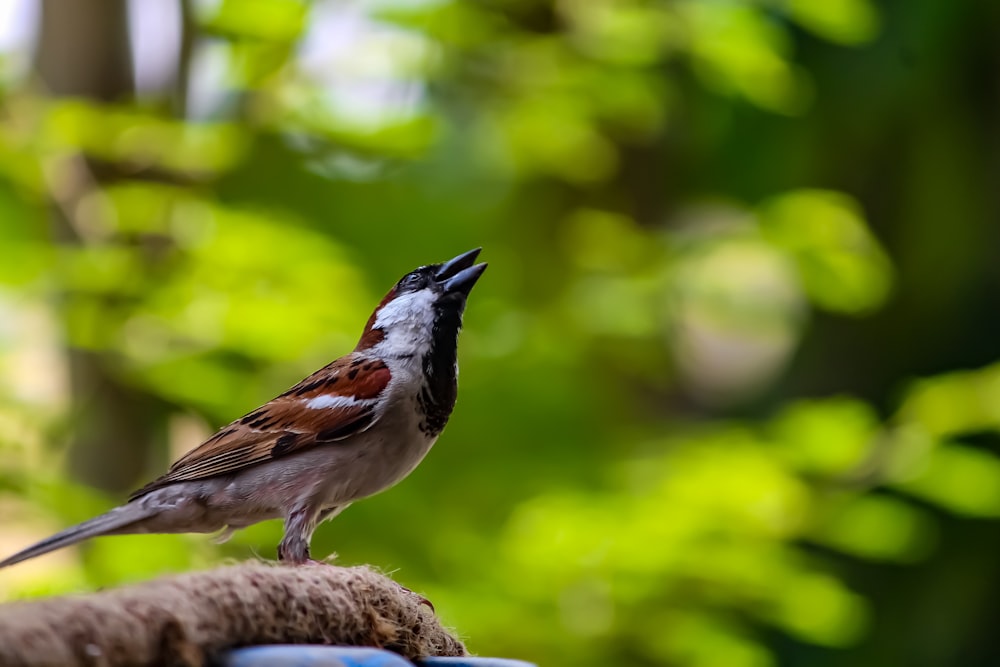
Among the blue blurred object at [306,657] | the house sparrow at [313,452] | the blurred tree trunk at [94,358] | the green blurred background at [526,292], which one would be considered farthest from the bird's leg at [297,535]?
the blurred tree trunk at [94,358]

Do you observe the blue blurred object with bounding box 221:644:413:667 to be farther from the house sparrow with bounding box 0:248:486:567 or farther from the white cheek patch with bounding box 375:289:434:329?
A: the white cheek patch with bounding box 375:289:434:329

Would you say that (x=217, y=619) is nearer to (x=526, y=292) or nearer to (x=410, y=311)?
(x=410, y=311)

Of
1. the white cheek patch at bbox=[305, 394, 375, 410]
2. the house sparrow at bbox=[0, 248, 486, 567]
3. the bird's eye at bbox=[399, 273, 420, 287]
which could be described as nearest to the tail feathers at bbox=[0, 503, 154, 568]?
the house sparrow at bbox=[0, 248, 486, 567]

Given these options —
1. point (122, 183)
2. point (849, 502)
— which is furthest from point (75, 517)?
point (849, 502)

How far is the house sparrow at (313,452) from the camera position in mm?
2049

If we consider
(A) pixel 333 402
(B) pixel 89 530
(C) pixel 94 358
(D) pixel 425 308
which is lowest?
(B) pixel 89 530

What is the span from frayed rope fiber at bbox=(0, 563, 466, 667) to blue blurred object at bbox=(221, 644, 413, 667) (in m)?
0.03

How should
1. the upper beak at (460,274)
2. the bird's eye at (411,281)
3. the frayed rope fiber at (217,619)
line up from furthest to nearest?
the bird's eye at (411,281), the upper beak at (460,274), the frayed rope fiber at (217,619)

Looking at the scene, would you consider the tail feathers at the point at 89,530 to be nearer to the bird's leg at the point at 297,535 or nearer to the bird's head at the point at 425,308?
the bird's leg at the point at 297,535

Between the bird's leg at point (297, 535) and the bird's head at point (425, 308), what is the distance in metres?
0.41

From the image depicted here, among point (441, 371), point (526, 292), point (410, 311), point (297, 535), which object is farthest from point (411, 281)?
point (526, 292)

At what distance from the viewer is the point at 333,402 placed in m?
2.18

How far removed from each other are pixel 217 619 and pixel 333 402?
985mm

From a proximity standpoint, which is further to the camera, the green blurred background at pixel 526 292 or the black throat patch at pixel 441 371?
the green blurred background at pixel 526 292
